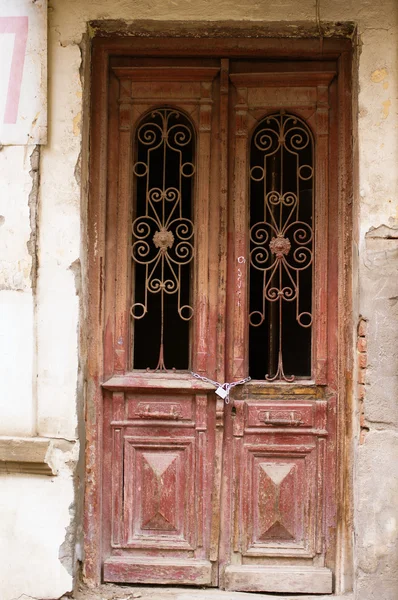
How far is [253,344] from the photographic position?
14.7 feet

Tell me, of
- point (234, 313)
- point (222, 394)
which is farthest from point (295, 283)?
point (222, 394)

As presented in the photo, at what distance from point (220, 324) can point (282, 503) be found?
1.18 m

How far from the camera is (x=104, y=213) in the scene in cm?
447

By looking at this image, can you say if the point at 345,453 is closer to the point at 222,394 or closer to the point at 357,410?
the point at 357,410

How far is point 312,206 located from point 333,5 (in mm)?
1208

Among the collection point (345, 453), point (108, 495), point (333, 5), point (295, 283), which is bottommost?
point (108, 495)

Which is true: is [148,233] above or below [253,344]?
above

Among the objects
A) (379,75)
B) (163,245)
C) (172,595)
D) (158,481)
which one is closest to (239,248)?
(163,245)

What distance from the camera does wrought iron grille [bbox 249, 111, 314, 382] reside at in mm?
4445

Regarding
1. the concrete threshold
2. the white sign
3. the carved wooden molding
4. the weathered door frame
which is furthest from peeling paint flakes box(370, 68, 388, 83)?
the concrete threshold

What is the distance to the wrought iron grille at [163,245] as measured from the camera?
14.7 feet

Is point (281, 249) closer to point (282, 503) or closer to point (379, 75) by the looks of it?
point (379, 75)

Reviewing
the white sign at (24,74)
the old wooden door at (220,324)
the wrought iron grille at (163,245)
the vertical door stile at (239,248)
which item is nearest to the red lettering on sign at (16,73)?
the white sign at (24,74)

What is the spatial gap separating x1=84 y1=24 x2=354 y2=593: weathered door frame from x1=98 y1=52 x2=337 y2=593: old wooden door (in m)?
0.06
